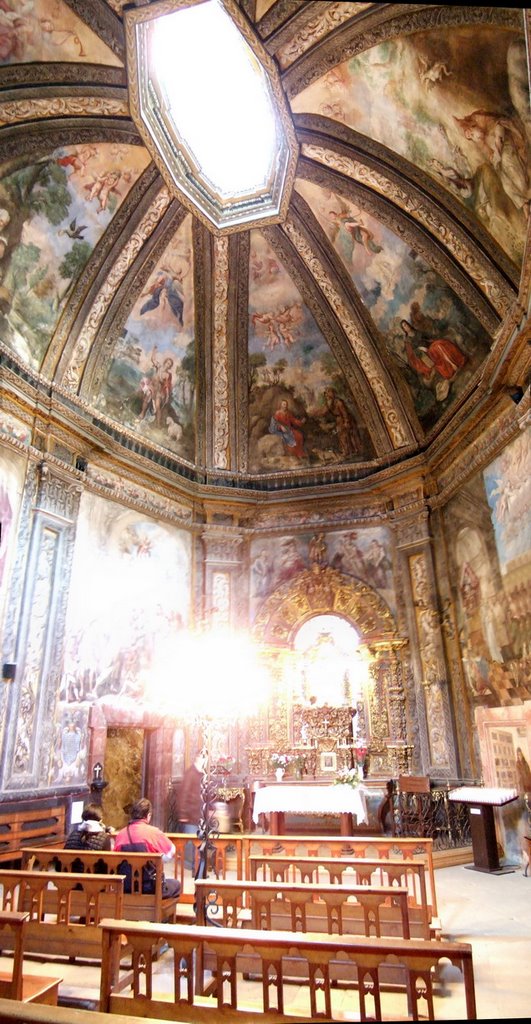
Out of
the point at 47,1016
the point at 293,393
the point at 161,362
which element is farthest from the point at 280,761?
the point at 47,1016

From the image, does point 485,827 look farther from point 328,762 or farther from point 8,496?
point 8,496

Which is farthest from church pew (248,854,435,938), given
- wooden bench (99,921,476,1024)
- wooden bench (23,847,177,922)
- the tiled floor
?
wooden bench (99,921,476,1024)

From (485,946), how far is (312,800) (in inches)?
144

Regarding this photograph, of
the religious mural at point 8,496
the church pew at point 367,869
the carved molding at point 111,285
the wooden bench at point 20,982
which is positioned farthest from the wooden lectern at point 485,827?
the carved molding at point 111,285

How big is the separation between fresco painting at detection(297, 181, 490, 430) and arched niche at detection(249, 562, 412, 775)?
4368 millimetres

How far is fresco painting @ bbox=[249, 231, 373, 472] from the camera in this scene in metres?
15.1

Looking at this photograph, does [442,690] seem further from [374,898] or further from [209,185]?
[209,185]

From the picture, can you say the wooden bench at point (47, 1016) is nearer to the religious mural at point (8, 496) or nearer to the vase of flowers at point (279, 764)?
the religious mural at point (8, 496)

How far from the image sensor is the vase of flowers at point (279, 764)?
1296cm

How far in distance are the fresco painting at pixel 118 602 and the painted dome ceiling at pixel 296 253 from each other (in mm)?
1840

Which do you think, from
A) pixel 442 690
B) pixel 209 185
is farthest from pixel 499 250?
pixel 442 690

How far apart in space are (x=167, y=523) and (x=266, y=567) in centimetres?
266

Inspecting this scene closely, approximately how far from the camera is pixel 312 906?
6.10 metres

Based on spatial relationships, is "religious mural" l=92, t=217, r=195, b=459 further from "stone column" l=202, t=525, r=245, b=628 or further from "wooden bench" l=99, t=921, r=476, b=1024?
"wooden bench" l=99, t=921, r=476, b=1024
